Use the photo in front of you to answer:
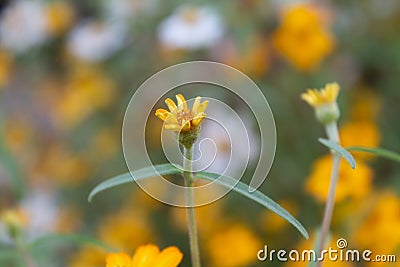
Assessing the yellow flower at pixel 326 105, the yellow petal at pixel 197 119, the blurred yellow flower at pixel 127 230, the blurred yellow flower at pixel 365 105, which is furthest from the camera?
the blurred yellow flower at pixel 365 105

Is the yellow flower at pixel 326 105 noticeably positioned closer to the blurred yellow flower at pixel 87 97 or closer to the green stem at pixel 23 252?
the green stem at pixel 23 252

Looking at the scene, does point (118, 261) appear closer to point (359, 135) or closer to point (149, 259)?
point (149, 259)

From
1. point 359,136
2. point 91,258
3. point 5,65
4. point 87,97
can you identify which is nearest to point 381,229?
point 359,136

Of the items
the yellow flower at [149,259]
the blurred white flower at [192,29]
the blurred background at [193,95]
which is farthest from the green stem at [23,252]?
the blurred white flower at [192,29]

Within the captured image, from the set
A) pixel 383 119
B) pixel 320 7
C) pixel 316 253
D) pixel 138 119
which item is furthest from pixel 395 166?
pixel 316 253

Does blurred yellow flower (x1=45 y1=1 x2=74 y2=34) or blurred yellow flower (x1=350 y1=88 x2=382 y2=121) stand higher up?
blurred yellow flower (x1=45 y1=1 x2=74 y2=34)

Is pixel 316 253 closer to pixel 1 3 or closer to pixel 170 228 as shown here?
pixel 170 228

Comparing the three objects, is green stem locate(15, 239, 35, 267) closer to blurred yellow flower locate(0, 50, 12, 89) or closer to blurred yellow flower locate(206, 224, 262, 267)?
blurred yellow flower locate(206, 224, 262, 267)

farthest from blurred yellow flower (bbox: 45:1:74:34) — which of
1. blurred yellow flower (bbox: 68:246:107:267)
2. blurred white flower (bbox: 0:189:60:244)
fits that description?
blurred yellow flower (bbox: 68:246:107:267)
